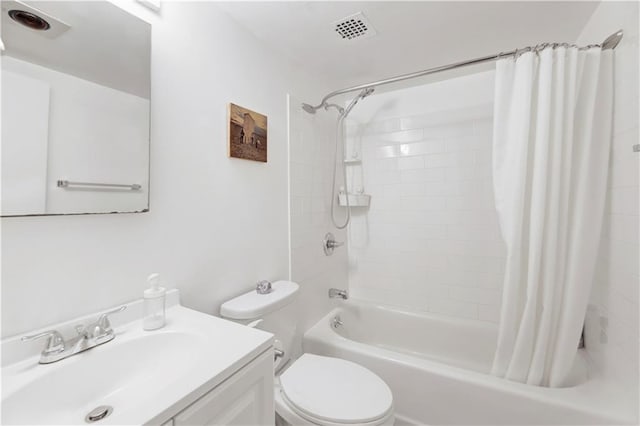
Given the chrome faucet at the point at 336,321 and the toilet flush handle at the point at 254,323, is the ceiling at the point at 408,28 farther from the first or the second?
the chrome faucet at the point at 336,321

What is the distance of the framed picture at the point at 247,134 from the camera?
1.27 m

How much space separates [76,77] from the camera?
795mm

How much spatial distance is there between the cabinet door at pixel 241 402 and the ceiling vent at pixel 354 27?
1.49 m

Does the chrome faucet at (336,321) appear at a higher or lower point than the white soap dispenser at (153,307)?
lower

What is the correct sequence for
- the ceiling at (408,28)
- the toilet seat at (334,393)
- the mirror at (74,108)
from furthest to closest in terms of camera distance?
the ceiling at (408,28) → the toilet seat at (334,393) → the mirror at (74,108)

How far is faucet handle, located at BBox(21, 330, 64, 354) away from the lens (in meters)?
0.68

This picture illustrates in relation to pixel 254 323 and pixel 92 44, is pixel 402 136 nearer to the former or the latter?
pixel 254 323

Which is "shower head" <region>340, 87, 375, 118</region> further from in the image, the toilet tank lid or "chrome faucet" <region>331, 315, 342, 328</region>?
"chrome faucet" <region>331, 315, 342, 328</region>

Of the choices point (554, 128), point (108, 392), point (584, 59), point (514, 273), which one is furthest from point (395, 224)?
point (108, 392)

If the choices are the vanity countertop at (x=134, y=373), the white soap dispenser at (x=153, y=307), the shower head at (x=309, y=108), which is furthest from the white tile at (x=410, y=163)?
the white soap dispenser at (x=153, y=307)

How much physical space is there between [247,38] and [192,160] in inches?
29.9

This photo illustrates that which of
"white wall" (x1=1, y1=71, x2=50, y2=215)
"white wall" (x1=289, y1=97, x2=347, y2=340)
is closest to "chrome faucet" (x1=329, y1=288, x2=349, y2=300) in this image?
"white wall" (x1=289, y1=97, x2=347, y2=340)

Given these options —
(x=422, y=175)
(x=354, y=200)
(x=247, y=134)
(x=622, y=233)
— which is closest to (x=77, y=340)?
(x=247, y=134)

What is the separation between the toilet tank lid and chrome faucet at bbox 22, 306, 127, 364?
414 millimetres
